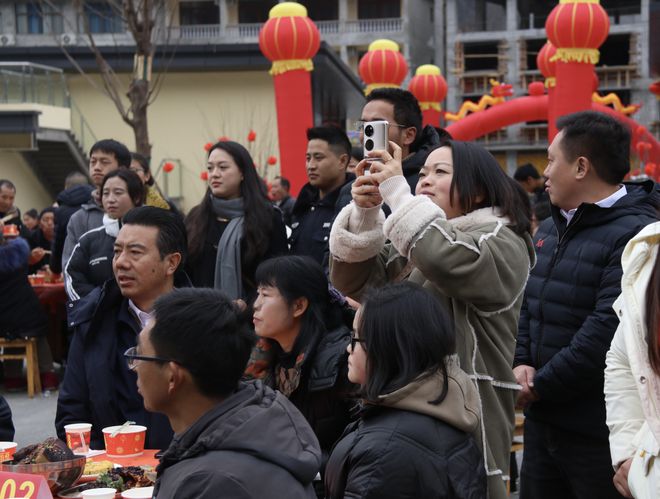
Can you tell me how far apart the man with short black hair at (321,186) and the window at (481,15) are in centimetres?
3776

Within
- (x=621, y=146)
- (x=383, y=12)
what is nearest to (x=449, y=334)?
(x=621, y=146)

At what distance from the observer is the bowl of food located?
9.18 ft

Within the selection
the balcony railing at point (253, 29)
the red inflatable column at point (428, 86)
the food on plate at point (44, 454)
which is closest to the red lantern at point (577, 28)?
the red inflatable column at point (428, 86)

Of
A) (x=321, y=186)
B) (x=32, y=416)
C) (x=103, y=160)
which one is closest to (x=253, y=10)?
(x=32, y=416)

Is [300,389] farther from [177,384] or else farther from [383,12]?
[383,12]

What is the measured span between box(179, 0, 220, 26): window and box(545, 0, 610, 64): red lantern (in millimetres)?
32898

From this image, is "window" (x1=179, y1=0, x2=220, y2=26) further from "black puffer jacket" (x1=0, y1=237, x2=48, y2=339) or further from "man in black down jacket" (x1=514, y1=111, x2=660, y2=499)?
"man in black down jacket" (x1=514, y1=111, x2=660, y2=499)

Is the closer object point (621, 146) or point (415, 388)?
point (415, 388)

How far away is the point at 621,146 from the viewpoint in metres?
3.48

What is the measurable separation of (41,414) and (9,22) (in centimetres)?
3636

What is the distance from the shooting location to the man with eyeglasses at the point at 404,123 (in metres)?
4.14

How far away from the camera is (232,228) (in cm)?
515

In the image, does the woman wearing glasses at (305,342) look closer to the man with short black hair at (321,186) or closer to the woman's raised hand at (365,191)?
the woman's raised hand at (365,191)

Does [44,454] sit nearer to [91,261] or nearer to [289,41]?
[91,261]
